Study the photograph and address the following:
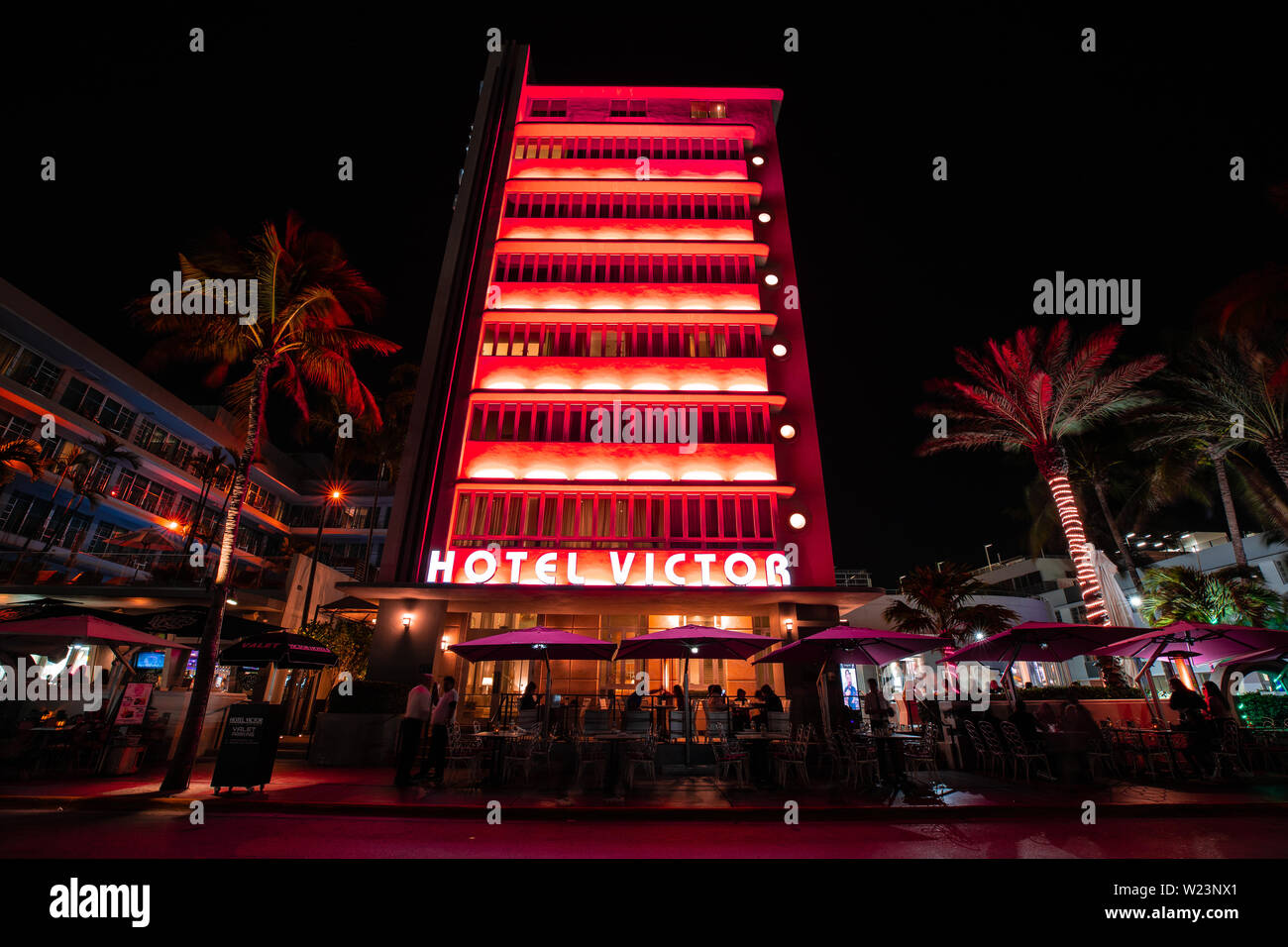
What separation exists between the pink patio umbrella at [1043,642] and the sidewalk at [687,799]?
2.97m

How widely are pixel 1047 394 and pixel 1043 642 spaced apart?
1219cm

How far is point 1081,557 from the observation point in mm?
20000

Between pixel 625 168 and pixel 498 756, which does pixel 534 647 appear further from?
pixel 625 168

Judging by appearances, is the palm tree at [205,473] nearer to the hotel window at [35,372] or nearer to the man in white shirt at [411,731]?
the hotel window at [35,372]

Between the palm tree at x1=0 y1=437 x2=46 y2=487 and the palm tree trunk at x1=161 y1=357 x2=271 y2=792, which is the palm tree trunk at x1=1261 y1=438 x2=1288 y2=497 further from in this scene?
the palm tree at x1=0 y1=437 x2=46 y2=487

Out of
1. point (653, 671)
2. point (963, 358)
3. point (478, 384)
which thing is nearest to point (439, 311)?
point (478, 384)

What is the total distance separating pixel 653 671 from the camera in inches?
856

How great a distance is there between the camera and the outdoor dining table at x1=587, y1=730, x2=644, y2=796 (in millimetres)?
11055

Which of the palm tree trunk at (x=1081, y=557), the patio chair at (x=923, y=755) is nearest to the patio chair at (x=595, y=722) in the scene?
the patio chair at (x=923, y=755)

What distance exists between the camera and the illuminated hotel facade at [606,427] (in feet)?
66.4

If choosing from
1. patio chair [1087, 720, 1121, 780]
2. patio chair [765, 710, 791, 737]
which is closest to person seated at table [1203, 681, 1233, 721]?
patio chair [1087, 720, 1121, 780]

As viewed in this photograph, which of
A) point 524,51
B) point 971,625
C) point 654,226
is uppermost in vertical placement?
point 524,51
